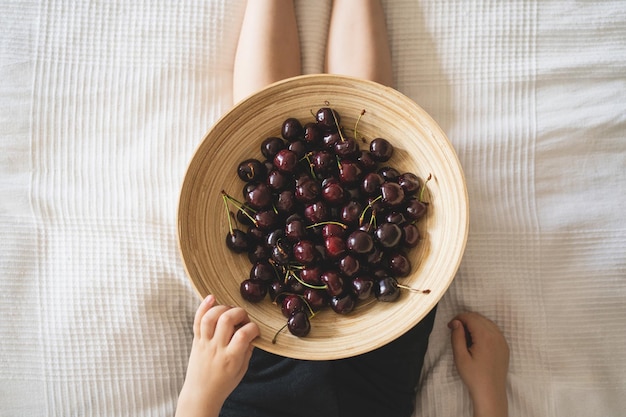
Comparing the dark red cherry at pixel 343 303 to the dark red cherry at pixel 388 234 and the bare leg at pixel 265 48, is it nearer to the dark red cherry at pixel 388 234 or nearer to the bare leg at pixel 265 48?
the dark red cherry at pixel 388 234

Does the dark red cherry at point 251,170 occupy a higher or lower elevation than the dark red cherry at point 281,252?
higher

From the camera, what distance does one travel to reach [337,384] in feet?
2.74

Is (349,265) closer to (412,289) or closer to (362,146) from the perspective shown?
(412,289)

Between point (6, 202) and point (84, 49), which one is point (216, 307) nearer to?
point (6, 202)

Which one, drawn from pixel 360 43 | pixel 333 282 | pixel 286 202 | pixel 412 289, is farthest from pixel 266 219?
pixel 360 43

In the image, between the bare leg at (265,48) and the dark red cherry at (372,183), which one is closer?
the dark red cherry at (372,183)

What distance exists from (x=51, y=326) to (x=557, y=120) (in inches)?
39.7

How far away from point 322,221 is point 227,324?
21 cm

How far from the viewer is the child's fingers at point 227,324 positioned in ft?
2.43

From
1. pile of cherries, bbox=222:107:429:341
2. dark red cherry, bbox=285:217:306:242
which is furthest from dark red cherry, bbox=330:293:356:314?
dark red cherry, bbox=285:217:306:242

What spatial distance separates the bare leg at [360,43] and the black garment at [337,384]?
0.46m

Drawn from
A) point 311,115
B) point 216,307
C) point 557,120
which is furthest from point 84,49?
point 557,120

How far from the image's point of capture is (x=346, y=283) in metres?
0.78

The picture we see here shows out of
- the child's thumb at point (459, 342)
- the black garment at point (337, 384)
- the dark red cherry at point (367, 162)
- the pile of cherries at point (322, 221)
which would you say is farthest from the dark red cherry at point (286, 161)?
the child's thumb at point (459, 342)
